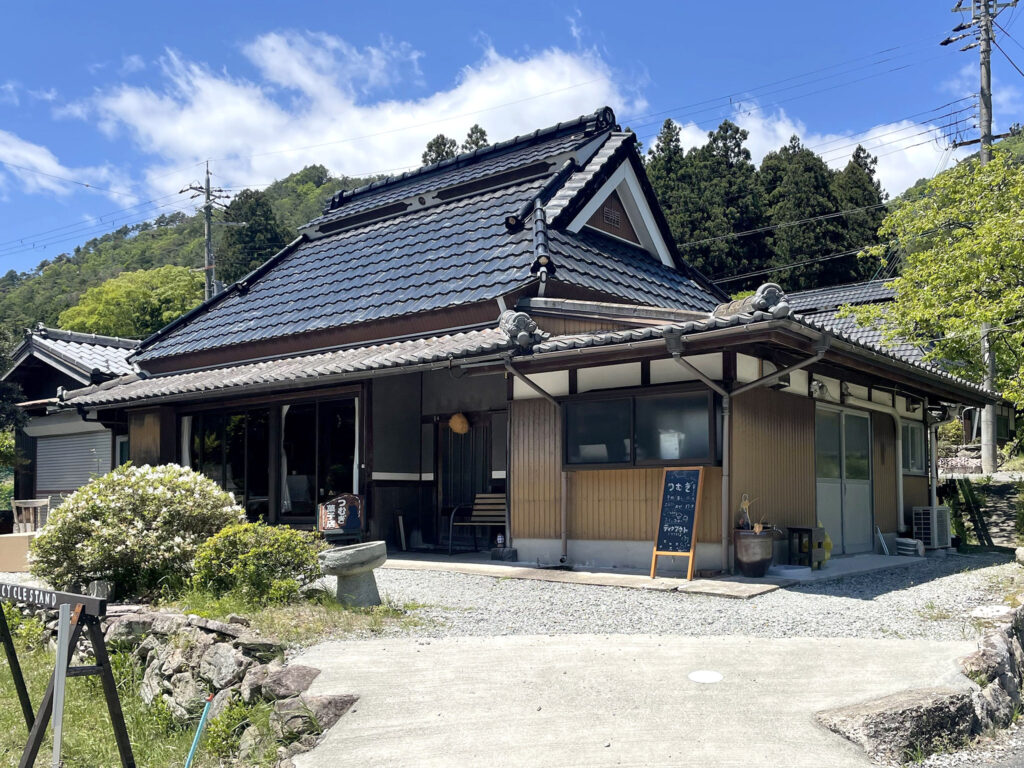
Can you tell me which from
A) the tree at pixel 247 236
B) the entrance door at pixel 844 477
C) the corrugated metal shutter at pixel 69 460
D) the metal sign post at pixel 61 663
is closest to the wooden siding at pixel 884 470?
the entrance door at pixel 844 477

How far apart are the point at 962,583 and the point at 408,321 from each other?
7707mm

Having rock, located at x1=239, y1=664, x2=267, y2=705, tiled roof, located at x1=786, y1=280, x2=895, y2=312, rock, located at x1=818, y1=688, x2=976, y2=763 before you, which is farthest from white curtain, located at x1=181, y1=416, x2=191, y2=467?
tiled roof, located at x1=786, y1=280, x2=895, y2=312

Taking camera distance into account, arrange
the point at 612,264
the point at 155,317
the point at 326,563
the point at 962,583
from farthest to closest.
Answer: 1. the point at 155,317
2. the point at 612,264
3. the point at 962,583
4. the point at 326,563

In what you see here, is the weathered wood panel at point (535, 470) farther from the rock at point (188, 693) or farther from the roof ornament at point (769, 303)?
the rock at point (188, 693)

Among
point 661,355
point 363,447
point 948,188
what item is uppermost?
point 948,188

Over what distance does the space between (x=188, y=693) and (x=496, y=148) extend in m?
12.6

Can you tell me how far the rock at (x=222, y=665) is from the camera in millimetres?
5539

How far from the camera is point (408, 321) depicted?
12.8 m

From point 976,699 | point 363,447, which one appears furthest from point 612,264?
point 976,699

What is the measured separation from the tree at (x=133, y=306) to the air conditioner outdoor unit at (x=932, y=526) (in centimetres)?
3729

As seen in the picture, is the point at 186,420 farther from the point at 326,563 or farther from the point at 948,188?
the point at 948,188

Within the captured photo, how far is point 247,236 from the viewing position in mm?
42344

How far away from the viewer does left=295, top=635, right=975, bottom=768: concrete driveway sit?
4.22 m

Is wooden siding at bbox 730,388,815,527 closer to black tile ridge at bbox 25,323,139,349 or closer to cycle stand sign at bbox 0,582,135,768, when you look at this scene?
cycle stand sign at bbox 0,582,135,768
